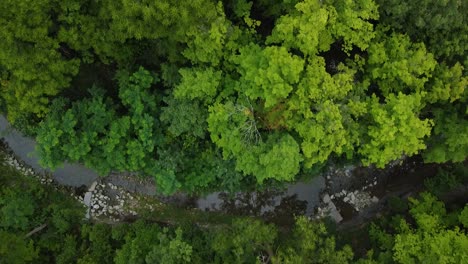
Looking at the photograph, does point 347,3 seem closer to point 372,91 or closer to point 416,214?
point 372,91

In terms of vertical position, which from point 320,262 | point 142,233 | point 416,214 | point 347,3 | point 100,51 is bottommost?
point 320,262

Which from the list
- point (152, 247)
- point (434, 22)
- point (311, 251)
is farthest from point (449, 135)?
point (152, 247)

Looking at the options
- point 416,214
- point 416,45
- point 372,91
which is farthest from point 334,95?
point 416,214

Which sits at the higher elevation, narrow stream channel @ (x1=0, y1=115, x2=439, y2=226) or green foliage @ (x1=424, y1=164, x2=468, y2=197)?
narrow stream channel @ (x1=0, y1=115, x2=439, y2=226)

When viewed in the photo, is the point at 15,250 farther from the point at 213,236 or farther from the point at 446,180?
the point at 446,180

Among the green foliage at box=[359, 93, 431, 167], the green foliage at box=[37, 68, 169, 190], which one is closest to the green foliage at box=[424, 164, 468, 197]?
the green foliage at box=[359, 93, 431, 167]

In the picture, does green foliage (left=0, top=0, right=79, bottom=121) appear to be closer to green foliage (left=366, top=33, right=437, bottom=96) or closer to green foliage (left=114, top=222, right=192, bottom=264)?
green foliage (left=114, top=222, right=192, bottom=264)

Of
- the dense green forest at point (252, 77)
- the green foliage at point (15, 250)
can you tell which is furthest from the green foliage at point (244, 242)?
the green foliage at point (15, 250)

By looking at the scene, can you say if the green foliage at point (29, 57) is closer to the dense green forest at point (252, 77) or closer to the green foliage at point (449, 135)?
the dense green forest at point (252, 77)
